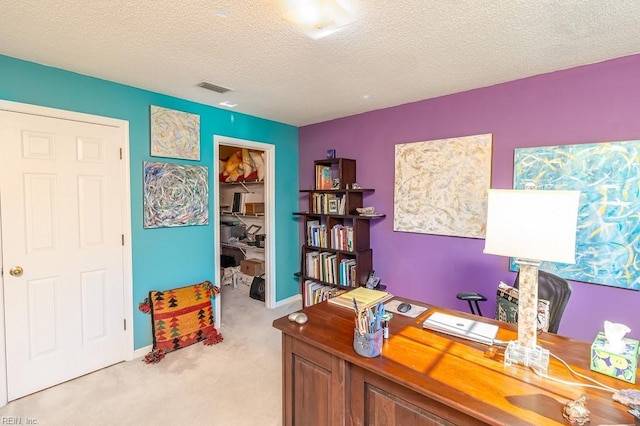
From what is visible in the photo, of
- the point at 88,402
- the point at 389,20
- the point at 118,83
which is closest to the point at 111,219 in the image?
the point at 118,83

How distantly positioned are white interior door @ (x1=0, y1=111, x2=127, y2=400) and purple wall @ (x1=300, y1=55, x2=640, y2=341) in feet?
8.10

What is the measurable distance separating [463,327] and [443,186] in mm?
1708

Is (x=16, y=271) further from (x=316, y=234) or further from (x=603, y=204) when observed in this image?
(x=603, y=204)

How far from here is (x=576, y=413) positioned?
0.92 m

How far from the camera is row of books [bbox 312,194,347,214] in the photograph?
3.56 metres

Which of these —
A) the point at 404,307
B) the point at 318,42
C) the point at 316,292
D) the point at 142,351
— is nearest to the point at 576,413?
the point at 404,307

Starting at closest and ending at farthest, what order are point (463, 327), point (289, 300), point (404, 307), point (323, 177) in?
point (463, 327) → point (404, 307) → point (323, 177) → point (289, 300)

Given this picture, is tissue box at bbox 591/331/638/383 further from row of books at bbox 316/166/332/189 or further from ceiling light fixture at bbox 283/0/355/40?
row of books at bbox 316/166/332/189

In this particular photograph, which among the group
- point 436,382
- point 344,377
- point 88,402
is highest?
point 436,382

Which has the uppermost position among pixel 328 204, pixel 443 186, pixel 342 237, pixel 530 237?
pixel 443 186

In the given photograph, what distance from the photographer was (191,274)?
3207 mm

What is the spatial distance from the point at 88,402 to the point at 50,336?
602 millimetres

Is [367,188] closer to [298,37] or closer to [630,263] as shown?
[298,37]

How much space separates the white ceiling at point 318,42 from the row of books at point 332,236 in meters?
1.51
